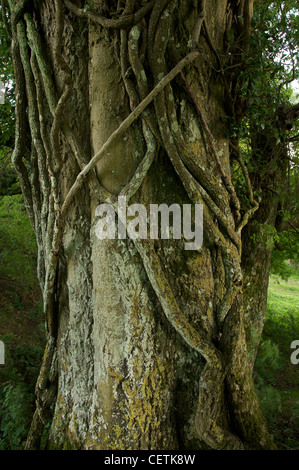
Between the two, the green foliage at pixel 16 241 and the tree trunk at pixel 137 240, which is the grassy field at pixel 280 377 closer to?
the tree trunk at pixel 137 240

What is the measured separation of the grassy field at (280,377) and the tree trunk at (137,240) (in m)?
1.19

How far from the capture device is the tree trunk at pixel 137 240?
1.89m

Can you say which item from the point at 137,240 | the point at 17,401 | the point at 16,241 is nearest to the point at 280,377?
the point at 17,401

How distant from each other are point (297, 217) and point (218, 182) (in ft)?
6.09

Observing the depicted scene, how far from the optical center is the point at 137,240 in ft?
6.06

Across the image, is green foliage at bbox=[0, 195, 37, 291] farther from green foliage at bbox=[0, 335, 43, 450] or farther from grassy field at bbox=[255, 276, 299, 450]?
grassy field at bbox=[255, 276, 299, 450]

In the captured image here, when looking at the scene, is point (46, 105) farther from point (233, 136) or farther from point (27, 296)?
point (27, 296)

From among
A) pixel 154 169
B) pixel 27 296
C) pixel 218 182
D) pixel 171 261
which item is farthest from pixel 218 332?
pixel 27 296

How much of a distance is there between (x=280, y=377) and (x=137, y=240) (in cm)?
378

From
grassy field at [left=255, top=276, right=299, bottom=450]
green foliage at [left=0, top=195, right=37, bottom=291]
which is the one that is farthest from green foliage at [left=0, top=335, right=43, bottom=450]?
grassy field at [left=255, top=276, right=299, bottom=450]

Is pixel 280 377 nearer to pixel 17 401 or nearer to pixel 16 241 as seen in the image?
pixel 17 401

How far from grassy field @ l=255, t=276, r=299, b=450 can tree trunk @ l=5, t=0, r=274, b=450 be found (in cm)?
119

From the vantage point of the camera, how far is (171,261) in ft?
6.48

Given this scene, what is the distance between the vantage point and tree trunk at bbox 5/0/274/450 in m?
1.89
